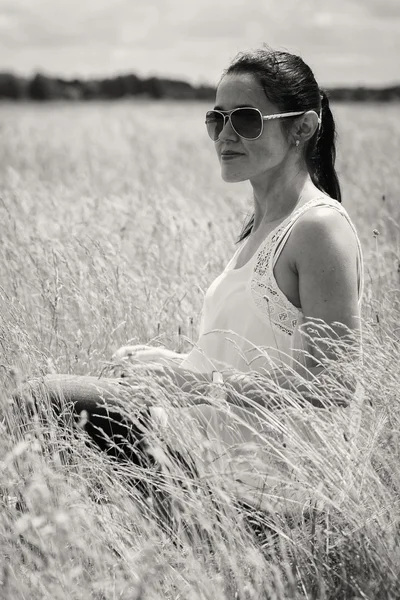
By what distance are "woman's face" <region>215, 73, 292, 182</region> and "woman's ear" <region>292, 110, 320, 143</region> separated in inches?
1.6

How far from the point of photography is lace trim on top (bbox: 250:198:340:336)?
234cm

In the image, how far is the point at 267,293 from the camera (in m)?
2.37

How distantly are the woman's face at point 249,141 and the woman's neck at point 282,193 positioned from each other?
4cm

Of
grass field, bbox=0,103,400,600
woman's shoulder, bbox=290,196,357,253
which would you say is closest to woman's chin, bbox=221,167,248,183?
woman's shoulder, bbox=290,196,357,253

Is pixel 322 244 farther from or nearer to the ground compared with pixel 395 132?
farther from the ground

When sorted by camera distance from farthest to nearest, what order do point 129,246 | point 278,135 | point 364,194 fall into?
point 364,194 < point 129,246 < point 278,135

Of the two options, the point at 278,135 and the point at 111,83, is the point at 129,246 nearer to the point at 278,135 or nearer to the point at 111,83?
the point at 278,135

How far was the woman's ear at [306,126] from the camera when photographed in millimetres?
2562

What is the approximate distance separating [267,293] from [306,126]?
0.62 m

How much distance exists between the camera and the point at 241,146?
2629 mm

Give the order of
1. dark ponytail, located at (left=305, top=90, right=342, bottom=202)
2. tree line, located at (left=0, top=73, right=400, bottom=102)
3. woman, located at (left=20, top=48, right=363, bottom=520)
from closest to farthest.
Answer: woman, located at (left=20, top=48, right=363, bottom=520) < dark ponytail, located at (left=305, top=90, right=342, bottom=202) < tree line, located at (left=0, top=73, right=400, bottom=102)

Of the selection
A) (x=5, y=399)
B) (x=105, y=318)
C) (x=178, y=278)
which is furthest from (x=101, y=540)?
(x=178, y=278)

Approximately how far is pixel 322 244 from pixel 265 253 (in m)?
0.25

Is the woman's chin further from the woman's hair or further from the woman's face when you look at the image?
the woman's hair
